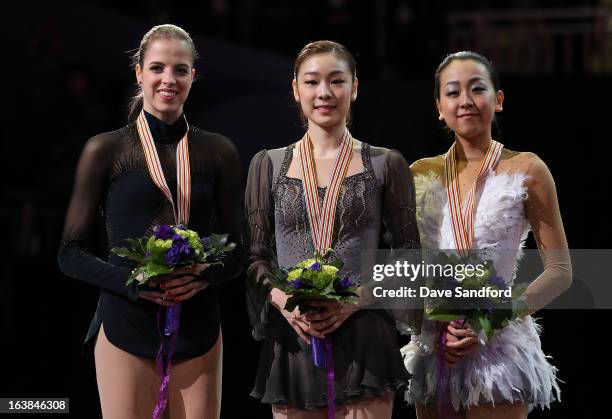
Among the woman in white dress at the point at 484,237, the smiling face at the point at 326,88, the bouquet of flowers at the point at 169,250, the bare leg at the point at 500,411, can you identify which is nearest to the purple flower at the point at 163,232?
the bouquet of flowers at the point at 169,250

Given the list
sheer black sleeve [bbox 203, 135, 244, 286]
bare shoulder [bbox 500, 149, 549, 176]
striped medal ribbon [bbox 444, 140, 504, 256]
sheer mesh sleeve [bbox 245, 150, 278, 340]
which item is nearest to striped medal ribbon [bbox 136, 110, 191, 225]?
sheer black sleeve [bbox 203, 135, 244, 286]

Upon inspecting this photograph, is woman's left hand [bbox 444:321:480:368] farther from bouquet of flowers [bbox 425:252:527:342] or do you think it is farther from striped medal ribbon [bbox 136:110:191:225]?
striped medal ribbon [bbox 136:110:191:225]

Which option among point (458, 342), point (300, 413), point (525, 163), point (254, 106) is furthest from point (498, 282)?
point (254, 106)

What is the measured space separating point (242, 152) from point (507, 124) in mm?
1764

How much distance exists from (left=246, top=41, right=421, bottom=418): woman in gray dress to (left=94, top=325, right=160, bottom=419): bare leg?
1.12 feet

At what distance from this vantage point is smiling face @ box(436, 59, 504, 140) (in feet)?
11.1

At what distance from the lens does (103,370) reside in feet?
10.2

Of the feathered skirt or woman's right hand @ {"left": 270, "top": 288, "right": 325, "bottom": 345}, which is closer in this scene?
woman's right hand @ {"left": 270, "top": 288, "right": 325, "bottom": 345}

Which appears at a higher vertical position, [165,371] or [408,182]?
[408,182]

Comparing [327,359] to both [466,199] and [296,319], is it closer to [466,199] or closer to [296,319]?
[296,319]

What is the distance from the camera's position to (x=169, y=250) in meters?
2.97

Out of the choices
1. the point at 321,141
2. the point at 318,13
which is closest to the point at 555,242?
the point at 321,141

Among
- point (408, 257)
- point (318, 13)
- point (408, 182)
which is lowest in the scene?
point (408, 257)

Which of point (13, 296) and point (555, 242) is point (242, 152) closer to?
point (13, 296)
